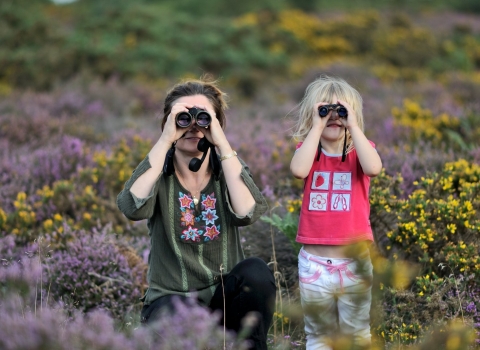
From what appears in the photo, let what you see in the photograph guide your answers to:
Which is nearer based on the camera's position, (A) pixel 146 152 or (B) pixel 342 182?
(B) pixel 342 182

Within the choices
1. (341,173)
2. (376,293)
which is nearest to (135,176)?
(341,173)

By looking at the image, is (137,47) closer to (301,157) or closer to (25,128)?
(25,128)

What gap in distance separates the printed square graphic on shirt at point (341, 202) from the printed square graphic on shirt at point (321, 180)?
0.08 m

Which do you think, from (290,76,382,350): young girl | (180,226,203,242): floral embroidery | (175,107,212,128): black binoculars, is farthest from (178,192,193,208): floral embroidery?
(290,76,382,350): young girl

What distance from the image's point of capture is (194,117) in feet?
10.0

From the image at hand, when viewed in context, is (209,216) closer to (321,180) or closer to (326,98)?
(321,180)

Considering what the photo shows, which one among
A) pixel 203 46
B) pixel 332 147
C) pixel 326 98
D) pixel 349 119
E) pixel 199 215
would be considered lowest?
pixel 199 215

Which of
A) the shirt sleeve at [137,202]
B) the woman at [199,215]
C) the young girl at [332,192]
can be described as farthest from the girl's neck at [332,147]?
the shirt sleeve at [137,202]

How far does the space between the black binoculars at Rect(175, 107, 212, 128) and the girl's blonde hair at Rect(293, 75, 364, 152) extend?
50cm

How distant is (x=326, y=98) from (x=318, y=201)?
20.5 inches

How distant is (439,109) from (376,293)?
7.36 meters

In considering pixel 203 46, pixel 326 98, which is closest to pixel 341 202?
pixel 326 98

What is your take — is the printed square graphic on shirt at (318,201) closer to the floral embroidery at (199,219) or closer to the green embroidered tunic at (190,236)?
the green embroidered tunic at (190,236)

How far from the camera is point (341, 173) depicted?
10.3 feet
